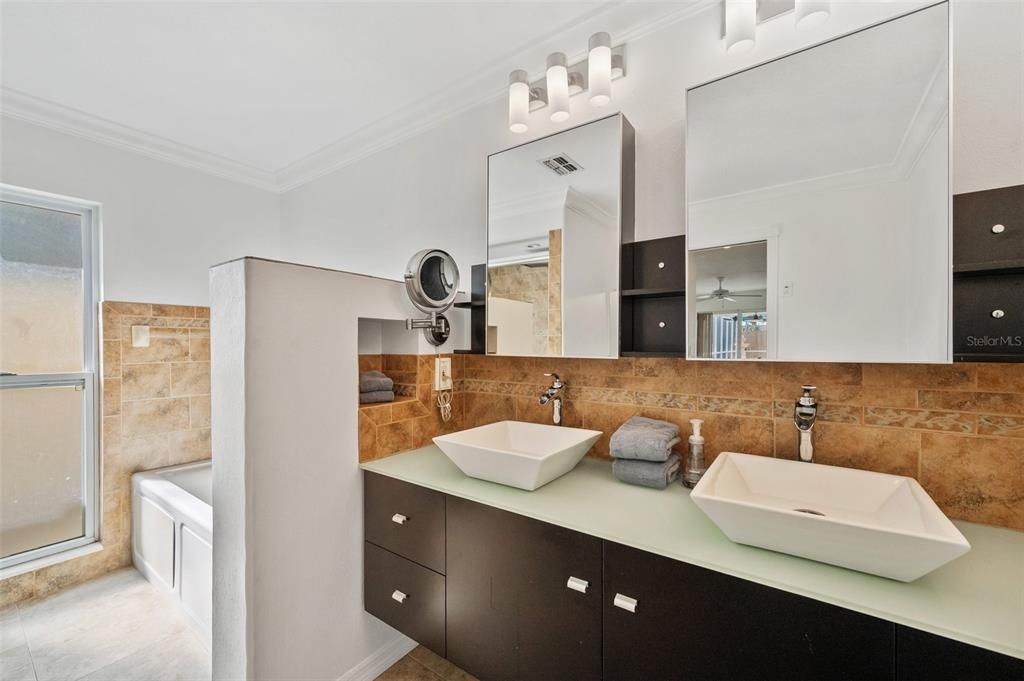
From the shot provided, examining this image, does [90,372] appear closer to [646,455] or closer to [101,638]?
[101,638]

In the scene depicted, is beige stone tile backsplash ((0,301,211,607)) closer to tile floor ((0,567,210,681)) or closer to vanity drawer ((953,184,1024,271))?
tile floor ((0,567,210,681))

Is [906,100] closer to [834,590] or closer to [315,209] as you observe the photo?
[834,590]

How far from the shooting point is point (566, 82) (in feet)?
5.59

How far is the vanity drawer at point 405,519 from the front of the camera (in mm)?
1507

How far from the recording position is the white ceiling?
63.9 inches

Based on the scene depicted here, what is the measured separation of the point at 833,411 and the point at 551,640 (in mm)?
1085

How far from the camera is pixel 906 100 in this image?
117cm

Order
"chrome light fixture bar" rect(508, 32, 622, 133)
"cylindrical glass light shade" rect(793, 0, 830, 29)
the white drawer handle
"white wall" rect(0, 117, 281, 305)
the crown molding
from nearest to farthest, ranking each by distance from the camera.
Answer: the white drawer handle → "cylindrical glass light shade" rect(793, 0, 830, 29) → "chrome light fixture bar" rect(508, 32, 622, 133) → the crown molding → "white wall" rect(0, 117, 281, 305)

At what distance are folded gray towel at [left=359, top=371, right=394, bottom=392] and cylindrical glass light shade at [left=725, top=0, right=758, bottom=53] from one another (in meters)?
1.74

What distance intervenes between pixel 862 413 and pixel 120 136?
3.70m

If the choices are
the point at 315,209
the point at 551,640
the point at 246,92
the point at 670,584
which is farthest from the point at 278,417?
the point at 315,209

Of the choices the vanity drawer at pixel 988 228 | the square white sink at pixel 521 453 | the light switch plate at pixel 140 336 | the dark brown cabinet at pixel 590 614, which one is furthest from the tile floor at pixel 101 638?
the vanity drawer at pixel 988 228

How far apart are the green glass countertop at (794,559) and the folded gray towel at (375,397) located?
0.48 metres

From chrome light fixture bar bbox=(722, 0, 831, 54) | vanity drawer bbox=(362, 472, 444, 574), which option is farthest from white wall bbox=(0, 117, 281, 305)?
chrome light fixture bar bbox=(722, 0, 831, 54)
